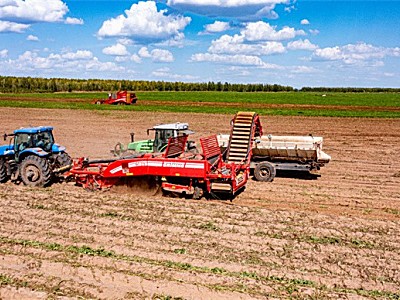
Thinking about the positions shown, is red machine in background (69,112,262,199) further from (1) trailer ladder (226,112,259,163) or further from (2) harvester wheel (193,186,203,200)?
(1) trailer ladder (226,112,259,163)

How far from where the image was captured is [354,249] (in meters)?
8.47

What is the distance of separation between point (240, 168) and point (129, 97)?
3559 cm

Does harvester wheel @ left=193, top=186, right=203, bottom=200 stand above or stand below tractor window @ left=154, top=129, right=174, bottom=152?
below

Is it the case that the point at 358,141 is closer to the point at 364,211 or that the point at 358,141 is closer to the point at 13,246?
the point at 364,211

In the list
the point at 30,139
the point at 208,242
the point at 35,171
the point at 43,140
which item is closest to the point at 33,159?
the point at 35,171

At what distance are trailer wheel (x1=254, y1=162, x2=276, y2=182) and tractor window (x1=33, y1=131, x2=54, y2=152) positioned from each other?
6.00m

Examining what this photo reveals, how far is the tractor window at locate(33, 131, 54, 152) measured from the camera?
12.9 meters

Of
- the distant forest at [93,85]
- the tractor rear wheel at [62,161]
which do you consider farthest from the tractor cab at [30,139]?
the distant forest at [93,85]

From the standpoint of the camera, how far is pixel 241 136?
14391 mm

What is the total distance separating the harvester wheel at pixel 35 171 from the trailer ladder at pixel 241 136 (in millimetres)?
5101

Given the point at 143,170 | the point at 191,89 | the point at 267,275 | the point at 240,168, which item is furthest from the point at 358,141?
the point at 191,89

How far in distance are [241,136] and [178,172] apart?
3535 mm

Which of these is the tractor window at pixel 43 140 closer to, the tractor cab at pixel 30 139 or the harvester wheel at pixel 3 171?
the tractor cab at pixel 30 139

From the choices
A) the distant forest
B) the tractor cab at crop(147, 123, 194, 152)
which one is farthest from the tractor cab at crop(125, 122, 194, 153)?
the distant forest
